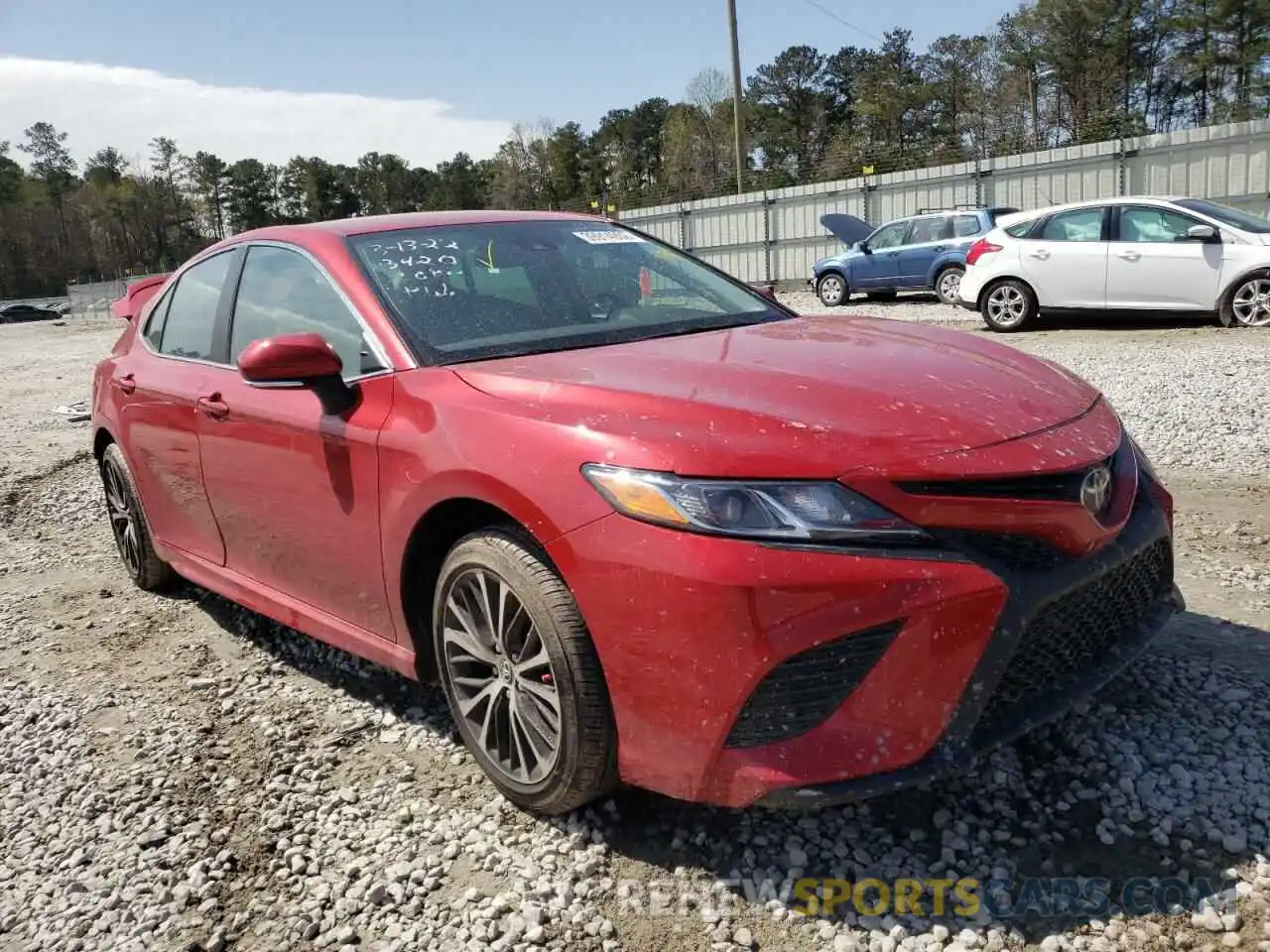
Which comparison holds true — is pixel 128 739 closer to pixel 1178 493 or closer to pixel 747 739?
pixel 747 739

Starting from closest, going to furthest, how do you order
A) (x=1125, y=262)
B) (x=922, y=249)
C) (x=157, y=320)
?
(x=157, y=320) → (x=1125, y=262) → (x=922, y=249)

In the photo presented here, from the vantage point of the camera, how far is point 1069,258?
38.5 feet

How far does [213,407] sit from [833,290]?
1643 centimetres

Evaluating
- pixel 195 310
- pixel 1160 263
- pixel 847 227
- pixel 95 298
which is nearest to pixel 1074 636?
pixel 195 310

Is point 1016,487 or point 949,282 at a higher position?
point 1016,487

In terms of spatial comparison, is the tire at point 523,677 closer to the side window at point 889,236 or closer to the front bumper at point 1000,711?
the front bumper at point 1000,711

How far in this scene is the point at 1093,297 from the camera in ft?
38.3

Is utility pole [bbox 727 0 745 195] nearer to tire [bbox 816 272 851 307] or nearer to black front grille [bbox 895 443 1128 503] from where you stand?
tire [bbox 816 272 851 307]

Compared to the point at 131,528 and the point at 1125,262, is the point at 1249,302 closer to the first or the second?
the point at 1125,262

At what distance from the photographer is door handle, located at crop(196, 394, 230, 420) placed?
139 inches

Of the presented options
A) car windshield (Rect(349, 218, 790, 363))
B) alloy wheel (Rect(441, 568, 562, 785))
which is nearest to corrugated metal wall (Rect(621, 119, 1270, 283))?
car windshield (Rect(349, 218, 790, 363))

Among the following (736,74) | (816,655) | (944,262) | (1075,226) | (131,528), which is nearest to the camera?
(816,655)

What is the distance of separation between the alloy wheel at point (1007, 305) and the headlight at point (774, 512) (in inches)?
436

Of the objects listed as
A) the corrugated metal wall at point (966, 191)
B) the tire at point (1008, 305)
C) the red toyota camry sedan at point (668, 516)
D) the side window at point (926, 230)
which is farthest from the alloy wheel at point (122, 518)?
the side window at point (926, 230)
